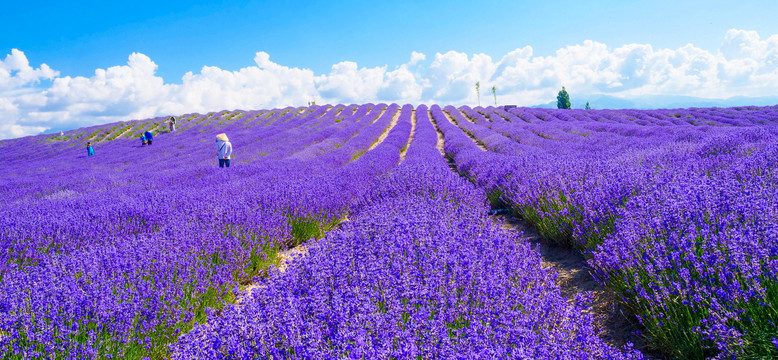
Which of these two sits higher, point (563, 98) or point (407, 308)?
point (563, 98)

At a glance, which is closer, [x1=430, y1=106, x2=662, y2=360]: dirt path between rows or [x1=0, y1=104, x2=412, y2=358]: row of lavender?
[x1=0, y1=104, x2=412, y2=358]: row of lavender

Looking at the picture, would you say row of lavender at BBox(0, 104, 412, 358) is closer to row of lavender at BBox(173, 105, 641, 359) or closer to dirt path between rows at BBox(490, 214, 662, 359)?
row of lavender at BBox(173, 105, 641, 359)

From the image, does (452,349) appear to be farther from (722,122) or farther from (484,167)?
(722,122)

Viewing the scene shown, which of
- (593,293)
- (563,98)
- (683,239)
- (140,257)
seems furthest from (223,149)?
(563,98)

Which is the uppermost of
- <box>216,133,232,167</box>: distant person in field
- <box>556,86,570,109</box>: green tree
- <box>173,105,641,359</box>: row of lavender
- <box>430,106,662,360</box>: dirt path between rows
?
<box>556,86,570,109</box>: green tree

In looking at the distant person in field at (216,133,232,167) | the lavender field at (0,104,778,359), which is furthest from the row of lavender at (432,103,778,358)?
the distant person in field at (216,133,232,167)

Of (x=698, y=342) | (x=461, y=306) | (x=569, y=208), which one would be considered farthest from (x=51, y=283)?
(x=569, y=208)

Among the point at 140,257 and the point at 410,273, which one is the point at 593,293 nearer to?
the point at 410,273

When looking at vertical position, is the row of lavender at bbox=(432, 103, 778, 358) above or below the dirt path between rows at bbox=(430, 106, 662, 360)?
above

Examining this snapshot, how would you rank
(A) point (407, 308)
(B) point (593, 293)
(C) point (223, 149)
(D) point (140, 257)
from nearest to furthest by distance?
(A) point (407, 308) → (B) point (593, 293) → (D) point (140, 257) → (C) point (223, 149)

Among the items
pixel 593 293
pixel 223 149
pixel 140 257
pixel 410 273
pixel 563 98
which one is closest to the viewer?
pixel 410 273

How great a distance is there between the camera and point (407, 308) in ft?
5.90

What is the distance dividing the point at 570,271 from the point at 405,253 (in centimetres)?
161

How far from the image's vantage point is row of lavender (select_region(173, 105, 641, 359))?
1.53m
